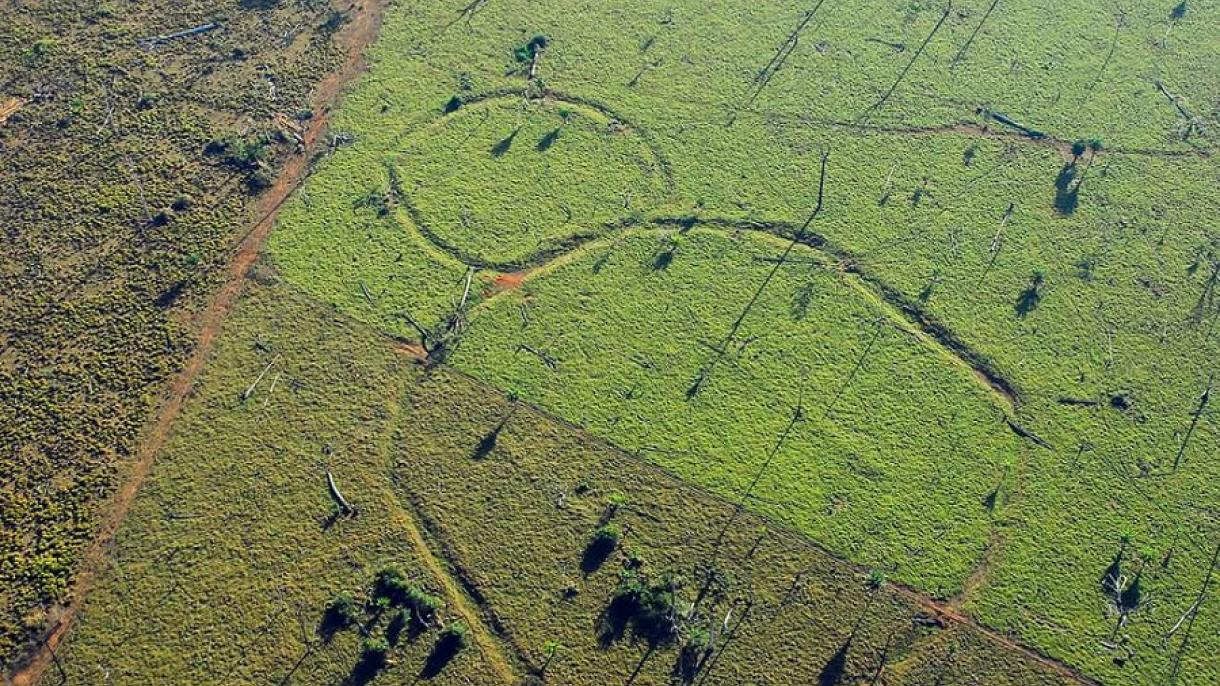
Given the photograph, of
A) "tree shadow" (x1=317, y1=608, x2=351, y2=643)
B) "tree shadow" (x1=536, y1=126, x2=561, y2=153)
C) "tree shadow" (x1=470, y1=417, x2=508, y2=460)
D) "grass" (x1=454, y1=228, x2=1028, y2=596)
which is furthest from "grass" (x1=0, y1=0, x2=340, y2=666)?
"grass" (x1=454, y1=228, x2=1028, y2=596)

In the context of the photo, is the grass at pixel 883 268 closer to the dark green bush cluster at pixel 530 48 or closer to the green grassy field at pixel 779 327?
the green grassy field at pixel 779 327

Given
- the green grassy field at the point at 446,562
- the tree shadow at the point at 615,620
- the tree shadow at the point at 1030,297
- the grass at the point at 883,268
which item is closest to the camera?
the green grassy field at the point at 446,562

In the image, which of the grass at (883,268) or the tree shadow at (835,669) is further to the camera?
the grass at (883,268)

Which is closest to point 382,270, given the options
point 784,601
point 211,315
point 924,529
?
point 211,315

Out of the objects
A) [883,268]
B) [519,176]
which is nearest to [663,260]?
[519,176]

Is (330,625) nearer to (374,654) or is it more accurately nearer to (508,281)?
(374,654)

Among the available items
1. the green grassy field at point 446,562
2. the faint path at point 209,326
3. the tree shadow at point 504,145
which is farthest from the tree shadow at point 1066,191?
the faint path at point 209,326

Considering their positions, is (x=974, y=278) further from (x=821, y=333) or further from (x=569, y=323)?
(x=569, y=323)

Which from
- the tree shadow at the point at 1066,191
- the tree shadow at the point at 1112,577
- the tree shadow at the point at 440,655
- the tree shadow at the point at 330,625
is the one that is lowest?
the tree shadow at the point at 330,625
